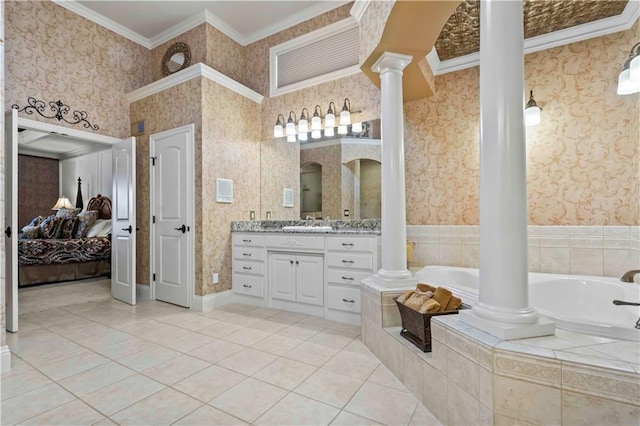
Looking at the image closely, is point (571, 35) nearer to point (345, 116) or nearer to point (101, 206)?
point (345, 116)

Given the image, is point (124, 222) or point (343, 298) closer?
point (343, 298)

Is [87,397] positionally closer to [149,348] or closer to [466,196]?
[149,348]

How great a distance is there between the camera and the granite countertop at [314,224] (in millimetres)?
3087

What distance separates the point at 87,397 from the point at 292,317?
1.77m

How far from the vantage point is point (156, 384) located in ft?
6.15

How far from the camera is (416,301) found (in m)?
1.92

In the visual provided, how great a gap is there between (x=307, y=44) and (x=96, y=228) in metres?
4.93

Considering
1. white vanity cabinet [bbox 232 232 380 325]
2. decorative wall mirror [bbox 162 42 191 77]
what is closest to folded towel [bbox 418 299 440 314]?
white vanity cabinet [bbox 232 232 380 325]

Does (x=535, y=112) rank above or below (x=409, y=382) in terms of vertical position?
above

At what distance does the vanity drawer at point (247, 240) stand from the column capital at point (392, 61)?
2.21 metres

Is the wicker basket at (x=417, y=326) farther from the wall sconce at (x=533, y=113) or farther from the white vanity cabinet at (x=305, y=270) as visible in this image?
the wall sconce at (x=533, y=113)

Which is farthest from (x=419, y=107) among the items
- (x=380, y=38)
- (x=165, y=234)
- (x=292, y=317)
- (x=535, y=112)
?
(x=165, y=234)

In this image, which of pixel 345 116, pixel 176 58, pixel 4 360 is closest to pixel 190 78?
pixel 176 58

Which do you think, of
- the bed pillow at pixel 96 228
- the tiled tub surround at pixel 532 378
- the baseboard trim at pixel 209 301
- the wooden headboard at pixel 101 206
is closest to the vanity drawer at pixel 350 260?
the tiled tub surround at pixel 532 378
